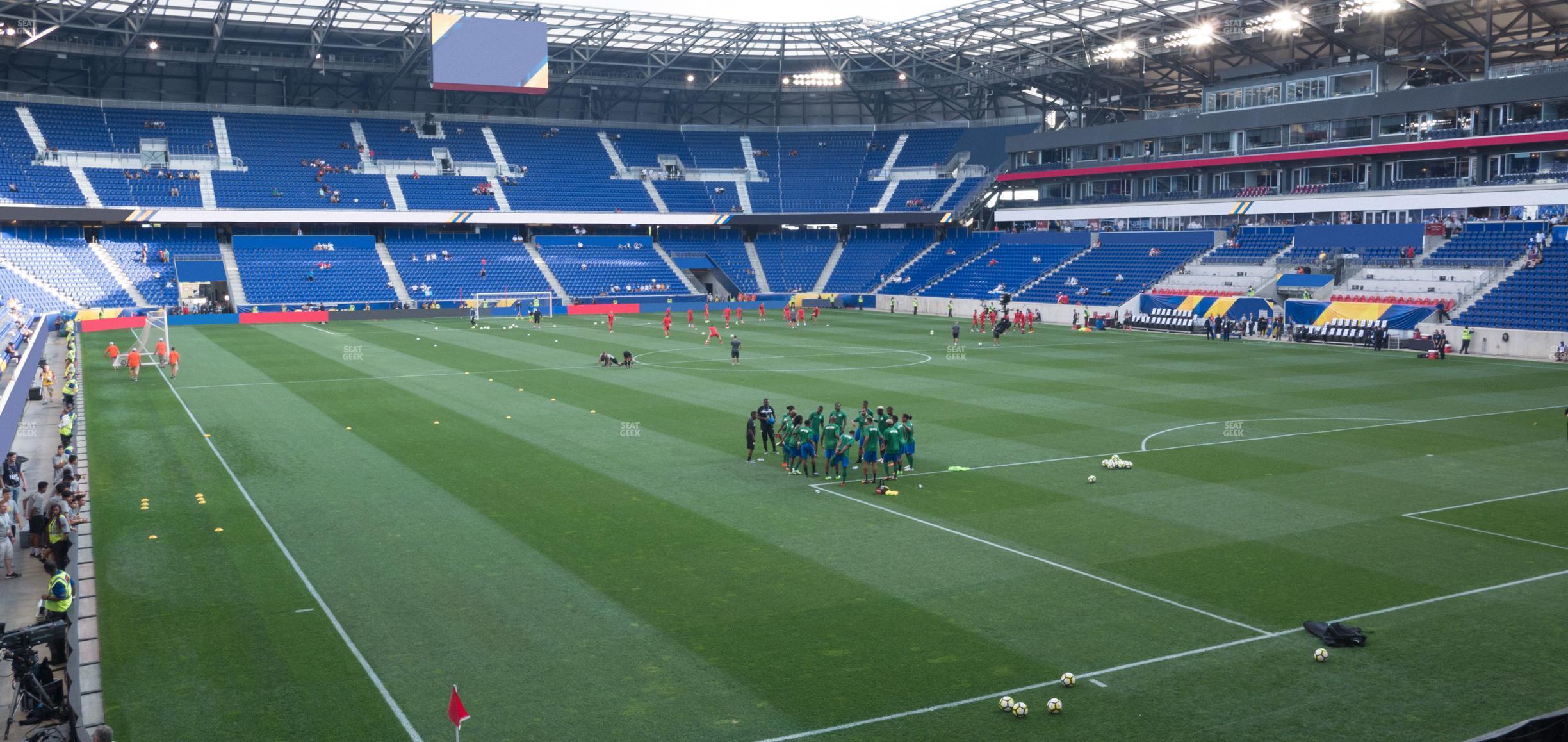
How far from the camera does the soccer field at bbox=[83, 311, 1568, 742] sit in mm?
11930

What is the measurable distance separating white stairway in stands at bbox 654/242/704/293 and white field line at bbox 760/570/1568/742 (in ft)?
241

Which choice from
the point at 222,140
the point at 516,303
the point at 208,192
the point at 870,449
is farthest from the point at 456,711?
the point at 222,140

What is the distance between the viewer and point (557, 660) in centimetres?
1315

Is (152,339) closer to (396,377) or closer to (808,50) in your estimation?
(396,377)

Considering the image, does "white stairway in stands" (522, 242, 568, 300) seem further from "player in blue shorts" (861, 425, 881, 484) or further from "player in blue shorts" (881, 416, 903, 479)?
"player in blue shorts" (881, 416, 903, 479)

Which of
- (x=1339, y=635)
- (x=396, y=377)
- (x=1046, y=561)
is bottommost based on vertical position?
(x=1339, y=635)

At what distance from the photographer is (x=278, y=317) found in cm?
6938

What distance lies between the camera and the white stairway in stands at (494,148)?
292 ft

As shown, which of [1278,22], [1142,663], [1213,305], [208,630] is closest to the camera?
[1142,663]

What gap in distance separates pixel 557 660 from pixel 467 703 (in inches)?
55.6

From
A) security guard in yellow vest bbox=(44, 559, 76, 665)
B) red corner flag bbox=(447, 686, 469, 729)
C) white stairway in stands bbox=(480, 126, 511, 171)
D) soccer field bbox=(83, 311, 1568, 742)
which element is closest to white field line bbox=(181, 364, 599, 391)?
soccer field bbox=(83, 311, 1568, 742)

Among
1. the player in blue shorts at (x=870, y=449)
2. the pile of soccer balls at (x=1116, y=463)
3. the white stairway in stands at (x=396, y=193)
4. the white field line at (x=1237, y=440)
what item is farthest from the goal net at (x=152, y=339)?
the pile of soccer balls at (x=1116, y=463)

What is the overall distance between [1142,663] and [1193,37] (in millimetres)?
60672

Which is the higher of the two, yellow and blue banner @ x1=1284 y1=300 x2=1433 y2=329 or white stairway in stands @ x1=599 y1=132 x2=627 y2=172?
white stairway in stands @ x1=599 y1=132 x2=627 y2=172
